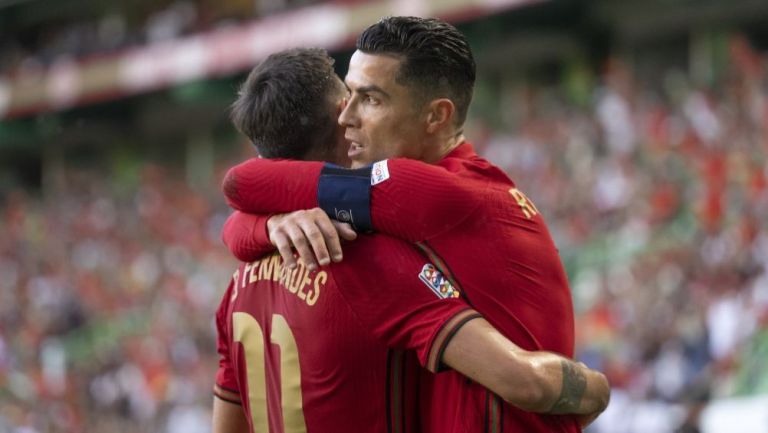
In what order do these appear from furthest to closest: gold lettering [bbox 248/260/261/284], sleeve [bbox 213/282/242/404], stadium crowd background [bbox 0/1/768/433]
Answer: stadium crowd background [bbox 0/1/768/433], sleeve [bbox 213/282/242/404], gold lettering [bbox 248/260/261/284]

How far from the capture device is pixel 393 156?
265 centimetres

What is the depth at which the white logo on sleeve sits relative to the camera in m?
2.44

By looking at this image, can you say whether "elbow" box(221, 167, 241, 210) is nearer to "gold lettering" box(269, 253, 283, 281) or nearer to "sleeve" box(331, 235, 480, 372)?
"gold lettering" box(269, 253, 283, 281)

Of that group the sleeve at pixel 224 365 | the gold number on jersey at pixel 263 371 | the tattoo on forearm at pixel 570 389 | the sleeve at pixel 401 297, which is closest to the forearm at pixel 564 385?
the tattoo on forearm at pixel 570 389

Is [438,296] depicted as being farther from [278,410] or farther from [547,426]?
[278,410]

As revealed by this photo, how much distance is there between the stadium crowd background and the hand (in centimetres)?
589

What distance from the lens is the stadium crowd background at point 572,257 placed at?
8531 millimetres

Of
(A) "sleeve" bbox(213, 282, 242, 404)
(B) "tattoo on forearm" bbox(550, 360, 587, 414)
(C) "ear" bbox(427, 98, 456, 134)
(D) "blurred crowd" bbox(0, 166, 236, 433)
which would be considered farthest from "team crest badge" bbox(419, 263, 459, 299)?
(D) "blurred crowd" bbox(0, 166, 236, 433)

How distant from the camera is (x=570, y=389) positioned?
95.1 inches

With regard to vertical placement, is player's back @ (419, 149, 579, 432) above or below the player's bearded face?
below

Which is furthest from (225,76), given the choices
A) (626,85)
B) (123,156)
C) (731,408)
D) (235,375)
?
(235,375)

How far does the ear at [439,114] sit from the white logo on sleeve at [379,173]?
22 cm

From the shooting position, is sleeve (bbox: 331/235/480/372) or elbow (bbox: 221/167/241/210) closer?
sleeve (bbox: 331/235/480/372)

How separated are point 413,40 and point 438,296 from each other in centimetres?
59
